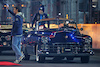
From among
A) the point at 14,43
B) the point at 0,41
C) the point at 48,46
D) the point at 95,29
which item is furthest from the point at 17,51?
the point at 95,29

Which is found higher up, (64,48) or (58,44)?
(58,44)

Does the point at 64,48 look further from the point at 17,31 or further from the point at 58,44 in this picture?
the point at 17,31

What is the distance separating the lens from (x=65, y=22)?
12750 millimetres

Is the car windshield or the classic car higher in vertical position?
the car windshield

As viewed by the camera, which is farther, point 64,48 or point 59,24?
point 59,24

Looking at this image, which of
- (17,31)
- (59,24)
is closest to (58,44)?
(17,31)

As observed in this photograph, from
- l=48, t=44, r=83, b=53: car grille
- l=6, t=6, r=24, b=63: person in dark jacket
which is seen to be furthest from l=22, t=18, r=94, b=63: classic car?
l=6, t=6, r=24, b=63: person in dark jacket

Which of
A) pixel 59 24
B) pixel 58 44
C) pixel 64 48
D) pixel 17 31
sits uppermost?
pixel 59 24

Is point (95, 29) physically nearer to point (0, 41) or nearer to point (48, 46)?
point (0, 41)

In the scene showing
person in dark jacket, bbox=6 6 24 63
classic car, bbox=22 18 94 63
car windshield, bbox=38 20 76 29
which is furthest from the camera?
car windshield, bbox=38 20 76 29

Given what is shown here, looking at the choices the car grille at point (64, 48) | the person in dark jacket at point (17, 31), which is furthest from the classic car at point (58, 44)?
the person in dark jacket at point (17, 31)

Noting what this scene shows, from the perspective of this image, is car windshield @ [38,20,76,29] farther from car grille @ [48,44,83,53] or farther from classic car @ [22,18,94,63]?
car grille @ [48,44,83,53]

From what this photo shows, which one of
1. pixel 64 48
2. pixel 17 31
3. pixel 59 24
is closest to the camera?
pixel 64 48

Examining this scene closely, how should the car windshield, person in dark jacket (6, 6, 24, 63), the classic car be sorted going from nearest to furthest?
the classic car → person in dark jacket (6, 6, 24, 63) → the car windshield
